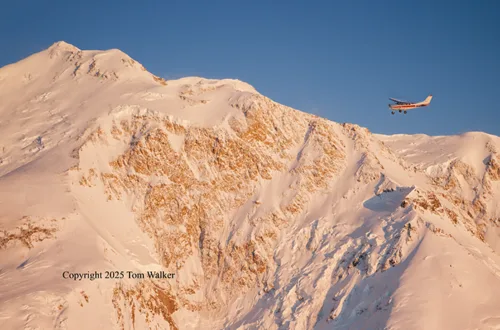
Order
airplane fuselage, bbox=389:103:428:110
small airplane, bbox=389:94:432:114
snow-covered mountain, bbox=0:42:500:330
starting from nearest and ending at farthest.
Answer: snow-covered mountain, bbox=0:42:500:330 → airplane fuselage, bbox=389:103:428:110 → small airplane, bbox=389:94:432:114

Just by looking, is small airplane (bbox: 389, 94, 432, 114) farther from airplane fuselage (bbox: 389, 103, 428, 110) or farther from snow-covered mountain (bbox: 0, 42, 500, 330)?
snow-covered mountain (bbox: 0, 42, 500, 330)

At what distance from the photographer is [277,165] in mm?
130375

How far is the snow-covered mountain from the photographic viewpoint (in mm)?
101000

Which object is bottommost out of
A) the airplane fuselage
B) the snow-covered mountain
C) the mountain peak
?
the snow-covered mountain

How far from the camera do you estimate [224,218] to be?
123812mm

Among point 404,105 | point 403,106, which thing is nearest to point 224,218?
point 403,106

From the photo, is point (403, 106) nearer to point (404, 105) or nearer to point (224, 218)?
point (404, 105)

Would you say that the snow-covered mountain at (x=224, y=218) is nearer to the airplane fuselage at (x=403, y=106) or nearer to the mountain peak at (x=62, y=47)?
the airplane fuselage at (x=403, y=106)

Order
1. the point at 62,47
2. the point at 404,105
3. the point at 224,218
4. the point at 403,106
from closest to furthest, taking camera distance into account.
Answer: the point at 224,218
the point at 403,106
the point at 404,105
the point at 62,47

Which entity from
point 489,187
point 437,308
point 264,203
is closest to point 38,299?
point 264,203

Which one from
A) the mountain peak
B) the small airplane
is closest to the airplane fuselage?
the small airplane

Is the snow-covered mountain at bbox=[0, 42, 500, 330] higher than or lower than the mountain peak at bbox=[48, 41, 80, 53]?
lower

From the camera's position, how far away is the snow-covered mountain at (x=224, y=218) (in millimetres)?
101000

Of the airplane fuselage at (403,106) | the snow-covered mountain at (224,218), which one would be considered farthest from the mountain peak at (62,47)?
the airplane fuselage at (403,106)
